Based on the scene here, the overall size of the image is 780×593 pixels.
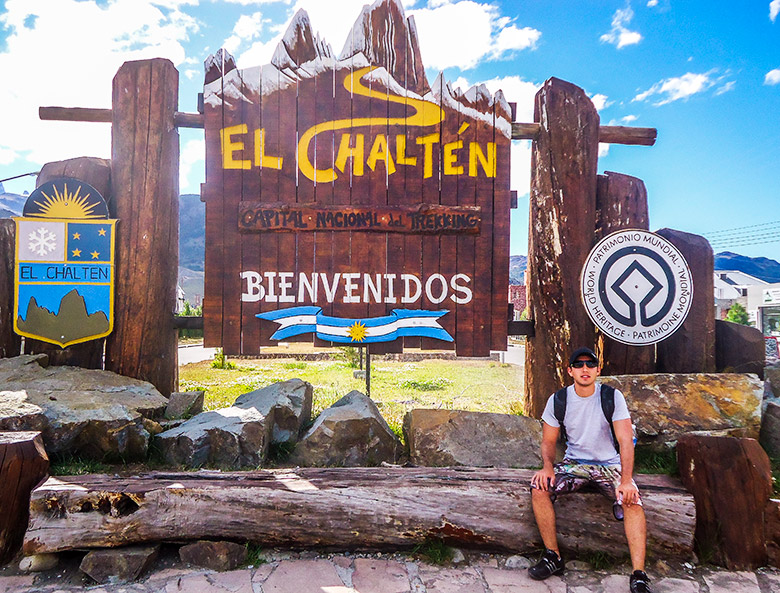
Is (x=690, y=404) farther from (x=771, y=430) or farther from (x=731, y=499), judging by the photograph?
(x=731, y=499)

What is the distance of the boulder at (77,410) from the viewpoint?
3.74m

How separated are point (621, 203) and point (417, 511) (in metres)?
3.73

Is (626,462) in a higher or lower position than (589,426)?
lower

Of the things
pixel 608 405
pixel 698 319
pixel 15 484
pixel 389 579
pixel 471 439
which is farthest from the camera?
pixel 698 319

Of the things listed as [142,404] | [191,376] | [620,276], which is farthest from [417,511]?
[191,376]

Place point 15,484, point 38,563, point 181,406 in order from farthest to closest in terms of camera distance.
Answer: point 181,406, point 15,484, point 38,563

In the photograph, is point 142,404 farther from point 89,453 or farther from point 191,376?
point 191,376

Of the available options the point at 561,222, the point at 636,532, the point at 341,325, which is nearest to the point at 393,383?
the point at 341,325

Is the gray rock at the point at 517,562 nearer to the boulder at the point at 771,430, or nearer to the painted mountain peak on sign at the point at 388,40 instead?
the boulder at the point at 771,430

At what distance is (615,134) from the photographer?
204 inches

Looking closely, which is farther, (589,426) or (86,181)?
(86,181)

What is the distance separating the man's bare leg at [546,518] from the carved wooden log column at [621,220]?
2295mm

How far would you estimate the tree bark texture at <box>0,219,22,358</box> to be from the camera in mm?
4648

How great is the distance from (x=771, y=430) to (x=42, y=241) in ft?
23.2
